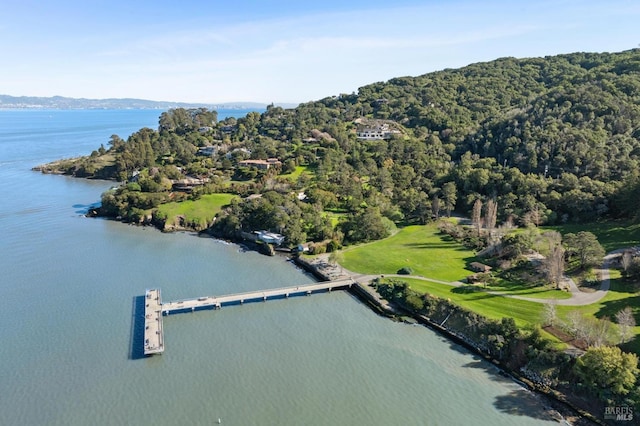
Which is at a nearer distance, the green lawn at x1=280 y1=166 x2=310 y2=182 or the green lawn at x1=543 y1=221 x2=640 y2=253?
the green lawn at x1=543 y1=221 x2=640 y2=253

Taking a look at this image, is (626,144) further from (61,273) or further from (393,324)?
(61,273)

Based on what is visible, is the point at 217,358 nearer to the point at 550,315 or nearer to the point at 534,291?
the point at 550,315

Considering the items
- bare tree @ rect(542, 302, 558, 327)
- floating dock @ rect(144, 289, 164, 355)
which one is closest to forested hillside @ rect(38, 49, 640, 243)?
floating dock @ rect(144, 289, 164, 355)

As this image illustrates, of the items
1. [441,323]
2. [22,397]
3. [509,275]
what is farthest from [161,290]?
[509,275]

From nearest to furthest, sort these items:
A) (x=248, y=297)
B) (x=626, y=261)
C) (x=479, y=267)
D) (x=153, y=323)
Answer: (x=153, y=323) < (x=626, y=261) < (x=248, y=297) < (x=479, y=267)

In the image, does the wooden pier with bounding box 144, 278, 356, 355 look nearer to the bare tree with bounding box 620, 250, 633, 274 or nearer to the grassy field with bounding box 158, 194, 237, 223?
the grassy field with bounding box 158, 194, 237, 223

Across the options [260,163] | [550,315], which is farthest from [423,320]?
[260,163]
